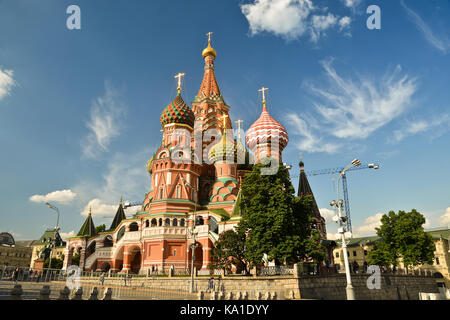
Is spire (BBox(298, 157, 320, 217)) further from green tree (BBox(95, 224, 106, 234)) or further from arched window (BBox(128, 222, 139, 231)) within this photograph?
green tree (BBox(95, 224, 106, 234))

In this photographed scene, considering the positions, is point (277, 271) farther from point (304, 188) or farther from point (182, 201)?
point (304, 188)

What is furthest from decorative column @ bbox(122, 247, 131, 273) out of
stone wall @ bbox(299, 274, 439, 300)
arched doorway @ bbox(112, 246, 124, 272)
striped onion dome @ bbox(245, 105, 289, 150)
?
striped onion dome @ bbox(245, 105, 289, 150)

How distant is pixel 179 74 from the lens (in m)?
50.4

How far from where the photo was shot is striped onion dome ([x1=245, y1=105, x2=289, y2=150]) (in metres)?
51.4

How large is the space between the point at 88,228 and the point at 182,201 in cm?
1604

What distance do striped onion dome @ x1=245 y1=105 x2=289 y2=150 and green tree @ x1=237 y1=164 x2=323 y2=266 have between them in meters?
23.1

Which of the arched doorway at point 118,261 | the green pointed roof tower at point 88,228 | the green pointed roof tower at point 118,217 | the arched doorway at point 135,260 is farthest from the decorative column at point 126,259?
the green pointed roof tower at point 118,217

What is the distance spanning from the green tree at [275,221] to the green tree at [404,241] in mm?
17067

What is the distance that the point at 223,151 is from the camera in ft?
152

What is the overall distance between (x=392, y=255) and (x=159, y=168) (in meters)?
30.3

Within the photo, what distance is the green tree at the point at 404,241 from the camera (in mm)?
37250

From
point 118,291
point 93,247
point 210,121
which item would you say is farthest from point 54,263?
point 118,291

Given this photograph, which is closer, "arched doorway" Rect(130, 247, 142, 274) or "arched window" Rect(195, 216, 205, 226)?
"arched window" Rect(195, 216, 205, 226)
